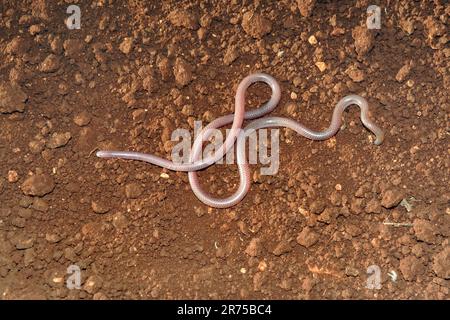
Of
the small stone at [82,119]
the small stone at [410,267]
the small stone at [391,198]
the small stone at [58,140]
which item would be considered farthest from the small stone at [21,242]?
the small stone at [410,267]

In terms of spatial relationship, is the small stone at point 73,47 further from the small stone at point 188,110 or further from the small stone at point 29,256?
the small stone at point 29,256

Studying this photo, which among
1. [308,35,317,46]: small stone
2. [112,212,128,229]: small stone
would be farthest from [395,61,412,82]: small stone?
[112,212,128,229]: small stone

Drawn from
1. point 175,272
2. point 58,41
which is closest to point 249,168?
point 175,272

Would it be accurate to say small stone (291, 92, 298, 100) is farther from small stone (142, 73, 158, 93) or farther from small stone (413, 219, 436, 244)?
small stone (413, 219, 436, 244)

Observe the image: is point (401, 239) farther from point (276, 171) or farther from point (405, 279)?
point (276, 171)

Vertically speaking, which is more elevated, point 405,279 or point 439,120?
point 439,120

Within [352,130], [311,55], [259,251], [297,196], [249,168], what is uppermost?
[311,55]
